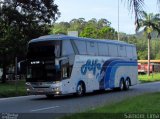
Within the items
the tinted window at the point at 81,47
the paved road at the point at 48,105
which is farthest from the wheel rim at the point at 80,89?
the paved road at the point at 48,105

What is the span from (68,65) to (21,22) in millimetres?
24385

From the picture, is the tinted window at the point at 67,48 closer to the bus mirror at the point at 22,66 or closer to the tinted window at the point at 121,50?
the bus mirror at the point at 22,66

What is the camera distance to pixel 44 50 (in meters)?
25.0

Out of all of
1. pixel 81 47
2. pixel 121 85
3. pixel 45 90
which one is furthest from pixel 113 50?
pixel 45 90

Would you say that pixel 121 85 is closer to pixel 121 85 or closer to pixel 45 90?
pixel 121 85

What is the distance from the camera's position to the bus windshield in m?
24.6

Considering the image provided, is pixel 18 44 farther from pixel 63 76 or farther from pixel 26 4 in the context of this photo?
pixel 63 76

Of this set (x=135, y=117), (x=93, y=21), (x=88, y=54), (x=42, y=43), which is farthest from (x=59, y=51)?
(x=93, y=21)

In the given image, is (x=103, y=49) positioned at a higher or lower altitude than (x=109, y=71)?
higher

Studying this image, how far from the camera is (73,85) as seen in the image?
25.6 metres

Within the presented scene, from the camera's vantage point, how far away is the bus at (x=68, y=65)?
24.5 meters

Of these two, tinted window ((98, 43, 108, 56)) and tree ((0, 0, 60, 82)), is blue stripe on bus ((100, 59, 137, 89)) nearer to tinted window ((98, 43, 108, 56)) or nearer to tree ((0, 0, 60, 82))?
tinted window ((98, 43, 108, 56))

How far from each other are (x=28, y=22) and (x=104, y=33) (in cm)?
4252

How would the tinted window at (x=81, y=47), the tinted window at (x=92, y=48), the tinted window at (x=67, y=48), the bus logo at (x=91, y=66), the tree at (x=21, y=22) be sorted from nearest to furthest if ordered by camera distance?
the tinted window at (x=67, y=48)
the tinted window at (x=81, y=47)
the bus logo at (x=91, y=66)
the tinted window at (x=92, y=48)
the tree at (x=21, y=22)
